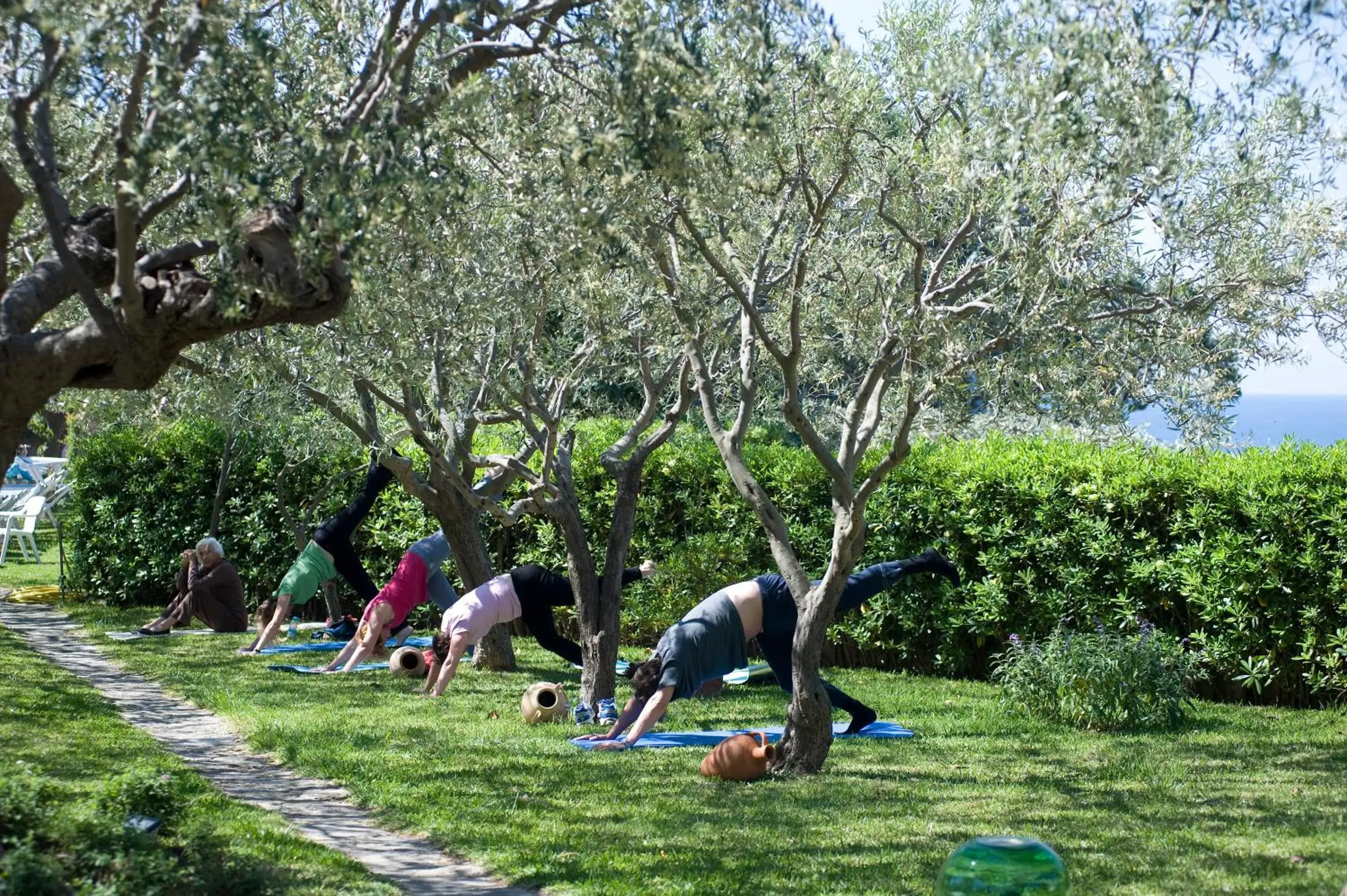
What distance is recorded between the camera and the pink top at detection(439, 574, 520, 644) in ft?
35.9

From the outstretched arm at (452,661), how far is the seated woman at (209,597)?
4991mm

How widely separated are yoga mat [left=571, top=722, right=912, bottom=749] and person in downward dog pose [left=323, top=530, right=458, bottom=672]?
383 centimetres

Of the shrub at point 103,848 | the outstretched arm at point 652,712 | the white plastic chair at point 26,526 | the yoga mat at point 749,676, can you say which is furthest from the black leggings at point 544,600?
the white plastic chair at point 26,526

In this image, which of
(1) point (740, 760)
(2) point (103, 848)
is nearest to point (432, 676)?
(1) point (740, 760)

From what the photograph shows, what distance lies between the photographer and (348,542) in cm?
1384

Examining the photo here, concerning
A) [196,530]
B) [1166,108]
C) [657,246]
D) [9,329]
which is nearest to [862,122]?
[657,246]

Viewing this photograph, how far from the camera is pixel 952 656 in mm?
11797

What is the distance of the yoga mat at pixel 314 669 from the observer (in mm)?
12297

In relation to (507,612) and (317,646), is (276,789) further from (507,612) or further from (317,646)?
(317,646)

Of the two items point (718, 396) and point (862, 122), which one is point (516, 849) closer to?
point (862, 122)

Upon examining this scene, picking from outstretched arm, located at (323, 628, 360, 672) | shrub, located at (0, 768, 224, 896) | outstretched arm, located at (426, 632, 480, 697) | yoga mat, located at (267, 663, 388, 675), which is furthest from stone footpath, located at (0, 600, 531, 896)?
outstretched arm, located at (426, 632, 480, 697)

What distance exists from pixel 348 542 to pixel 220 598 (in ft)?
7.52

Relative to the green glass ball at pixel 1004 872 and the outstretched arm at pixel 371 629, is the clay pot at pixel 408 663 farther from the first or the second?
the green glass ball at pixel 1004 872

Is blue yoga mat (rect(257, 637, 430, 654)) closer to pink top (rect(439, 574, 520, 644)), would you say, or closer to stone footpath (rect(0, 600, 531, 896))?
stone footpath (rect(0, 600, 531, 896))
